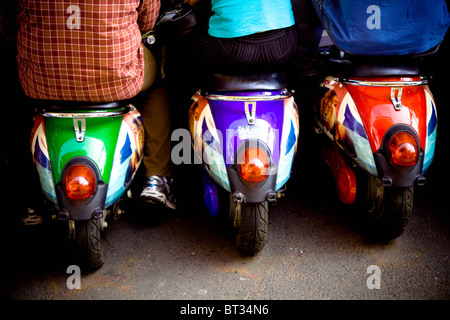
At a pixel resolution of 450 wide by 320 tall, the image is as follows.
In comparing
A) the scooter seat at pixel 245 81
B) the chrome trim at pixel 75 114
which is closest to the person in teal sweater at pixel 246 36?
the scooter seat at pixel 245 81

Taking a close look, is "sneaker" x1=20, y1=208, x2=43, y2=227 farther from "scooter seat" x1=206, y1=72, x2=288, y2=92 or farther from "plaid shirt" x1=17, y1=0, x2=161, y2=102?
"scooter seat" x1=206, y1=72, x2=288, y2=92

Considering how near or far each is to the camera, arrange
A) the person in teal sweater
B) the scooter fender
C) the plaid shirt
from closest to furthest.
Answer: the plaid shirt
the person in teal sweater
the scooter fender

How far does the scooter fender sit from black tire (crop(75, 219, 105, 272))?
130 cm

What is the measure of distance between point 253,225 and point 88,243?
77 cm

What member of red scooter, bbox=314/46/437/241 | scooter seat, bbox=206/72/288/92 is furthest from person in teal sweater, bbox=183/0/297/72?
red scooter, bbox=314/46/437/241

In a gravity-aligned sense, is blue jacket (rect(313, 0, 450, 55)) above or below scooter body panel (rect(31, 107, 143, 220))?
above

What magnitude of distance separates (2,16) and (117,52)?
0.67m

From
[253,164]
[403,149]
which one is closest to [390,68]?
[403,149]

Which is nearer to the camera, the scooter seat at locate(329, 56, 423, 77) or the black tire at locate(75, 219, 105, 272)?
the black tire at locate(75, 219, 105, 272)

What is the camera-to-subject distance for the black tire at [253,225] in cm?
179

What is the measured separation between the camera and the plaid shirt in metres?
1.56

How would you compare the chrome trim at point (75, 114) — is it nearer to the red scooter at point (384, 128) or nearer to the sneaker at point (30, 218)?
the sneaker at point (30, 218)

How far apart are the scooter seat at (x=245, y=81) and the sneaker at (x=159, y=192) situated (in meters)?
0.70
